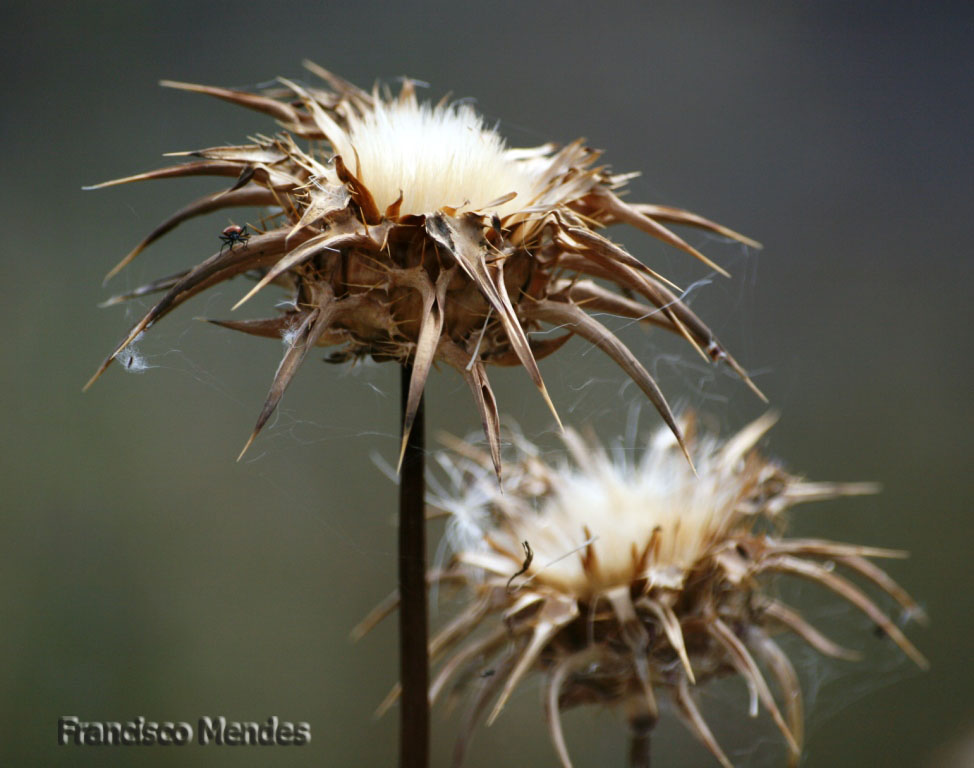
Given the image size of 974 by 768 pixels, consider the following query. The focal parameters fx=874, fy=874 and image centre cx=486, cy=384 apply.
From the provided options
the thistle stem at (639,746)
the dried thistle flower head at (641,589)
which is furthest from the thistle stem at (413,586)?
the thistle stem at (639,746)

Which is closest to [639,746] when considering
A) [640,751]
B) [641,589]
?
[640,751]

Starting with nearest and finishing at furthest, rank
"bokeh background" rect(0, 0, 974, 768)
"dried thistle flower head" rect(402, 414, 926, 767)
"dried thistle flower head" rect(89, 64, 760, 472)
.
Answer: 1. "dried thistle flower head" rect(89, 64, 760, 472)
2. "dried thistle flower head" rect(402, 414, 926, 767)
3. "bokeh background" rect(0, 0, 974, 768)

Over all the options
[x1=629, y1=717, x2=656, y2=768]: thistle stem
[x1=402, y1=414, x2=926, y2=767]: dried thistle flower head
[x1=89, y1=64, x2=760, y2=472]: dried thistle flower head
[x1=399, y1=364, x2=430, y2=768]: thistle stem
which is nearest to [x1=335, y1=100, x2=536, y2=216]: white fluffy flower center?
[x1=89, y1=64, x2=760, y2=472]: dried thistle flower head

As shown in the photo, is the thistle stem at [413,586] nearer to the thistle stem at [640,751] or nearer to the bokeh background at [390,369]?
the thistle stem at [640,751]

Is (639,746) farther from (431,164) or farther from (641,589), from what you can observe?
(431,164)

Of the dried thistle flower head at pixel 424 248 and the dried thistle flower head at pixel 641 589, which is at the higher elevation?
the dried thistle flower head at pixel 424 248

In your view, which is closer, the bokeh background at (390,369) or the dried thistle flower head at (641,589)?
the dried thistle flower head at (641,589)

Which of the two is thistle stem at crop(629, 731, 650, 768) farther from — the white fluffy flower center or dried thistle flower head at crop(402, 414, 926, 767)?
the white fluffy flower center
